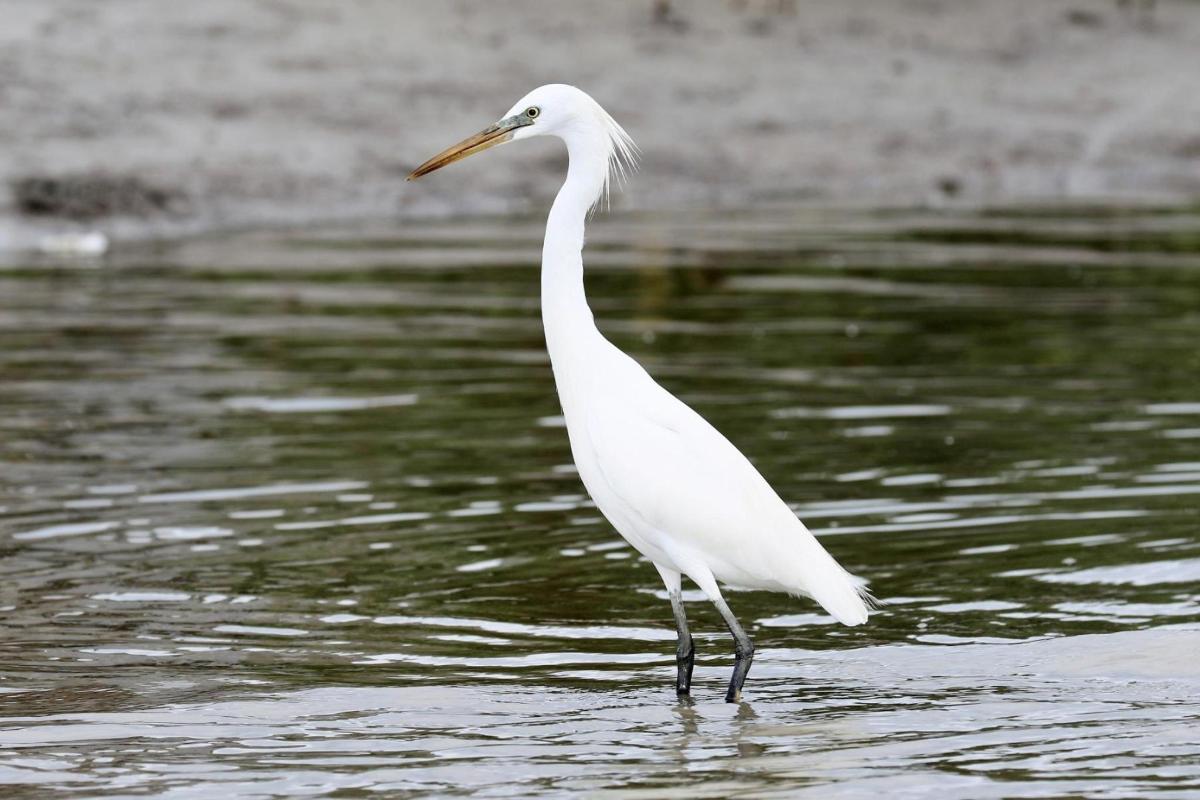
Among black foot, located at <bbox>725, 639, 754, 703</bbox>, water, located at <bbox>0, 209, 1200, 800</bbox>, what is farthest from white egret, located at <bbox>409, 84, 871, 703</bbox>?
water, located at <bbox>0, 209, 1200, 800</bbox>

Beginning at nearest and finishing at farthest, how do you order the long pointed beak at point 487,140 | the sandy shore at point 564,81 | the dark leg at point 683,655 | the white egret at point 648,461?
the white egret at point 648,461, the dark leg at point 683,655, the long pointed beak at point 487,140, the sandy shore at point 564,81

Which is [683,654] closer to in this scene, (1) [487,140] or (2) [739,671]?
(2) [739,671]

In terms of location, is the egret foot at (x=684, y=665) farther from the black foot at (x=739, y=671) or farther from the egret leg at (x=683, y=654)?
the black foot at (x=739, y=671)

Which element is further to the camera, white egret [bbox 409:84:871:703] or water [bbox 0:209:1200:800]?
white egret [bbox 409:84:871:703]

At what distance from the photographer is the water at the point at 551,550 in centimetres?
601

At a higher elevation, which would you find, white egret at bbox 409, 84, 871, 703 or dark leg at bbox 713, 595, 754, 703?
white egret at bbox 409, 84, 871, 703

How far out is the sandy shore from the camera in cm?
2512

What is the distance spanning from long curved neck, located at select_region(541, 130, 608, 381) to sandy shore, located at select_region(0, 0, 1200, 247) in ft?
56.8

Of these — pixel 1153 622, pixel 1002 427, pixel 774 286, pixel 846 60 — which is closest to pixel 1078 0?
pixel 846 60

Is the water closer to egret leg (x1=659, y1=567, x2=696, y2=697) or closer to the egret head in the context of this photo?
egret leg (x1=659, y1=567, x2=696, y2=697)

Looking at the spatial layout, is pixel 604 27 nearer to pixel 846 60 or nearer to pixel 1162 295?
pixel 846 60

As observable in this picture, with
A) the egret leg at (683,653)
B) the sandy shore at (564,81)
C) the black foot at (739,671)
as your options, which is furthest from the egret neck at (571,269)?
the sandy shore at (564,81)

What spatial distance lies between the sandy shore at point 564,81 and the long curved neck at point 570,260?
17321mm

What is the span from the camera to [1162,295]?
1727 centimetres
